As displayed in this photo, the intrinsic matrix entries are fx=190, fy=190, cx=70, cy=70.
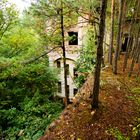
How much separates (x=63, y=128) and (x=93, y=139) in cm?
82

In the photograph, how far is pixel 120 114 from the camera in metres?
5.39

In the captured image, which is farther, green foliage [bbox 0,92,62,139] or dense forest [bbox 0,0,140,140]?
green foliage [bbox 0,92,62,139]

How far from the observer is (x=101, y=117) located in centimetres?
516

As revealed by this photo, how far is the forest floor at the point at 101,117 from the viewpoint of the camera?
14.9 feet

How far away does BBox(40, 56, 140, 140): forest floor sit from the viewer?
4.54 m

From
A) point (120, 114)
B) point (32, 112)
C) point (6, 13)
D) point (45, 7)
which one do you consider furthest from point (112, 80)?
point (6, 13)

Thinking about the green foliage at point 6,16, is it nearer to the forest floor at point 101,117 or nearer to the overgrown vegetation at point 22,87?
the overgrown vegetation at point 22,87

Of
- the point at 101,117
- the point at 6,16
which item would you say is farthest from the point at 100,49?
the point at 6,16

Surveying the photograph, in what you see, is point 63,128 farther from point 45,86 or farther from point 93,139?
point 45,86

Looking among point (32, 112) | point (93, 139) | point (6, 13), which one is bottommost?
point (32, 112)

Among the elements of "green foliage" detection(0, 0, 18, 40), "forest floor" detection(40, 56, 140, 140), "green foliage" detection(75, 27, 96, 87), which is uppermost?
"green foliage" detection(0, 0, 18, 40)

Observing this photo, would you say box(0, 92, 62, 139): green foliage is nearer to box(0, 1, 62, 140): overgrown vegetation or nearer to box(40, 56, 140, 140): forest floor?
box(0, 1, 62, 140): overgrown vegetation

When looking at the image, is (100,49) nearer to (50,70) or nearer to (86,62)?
(86,62)

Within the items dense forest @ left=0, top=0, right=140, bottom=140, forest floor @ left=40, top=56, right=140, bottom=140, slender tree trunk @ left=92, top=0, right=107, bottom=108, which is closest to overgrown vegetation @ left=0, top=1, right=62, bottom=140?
dense forest @ left=0, top=0, right=140, bottom=140
